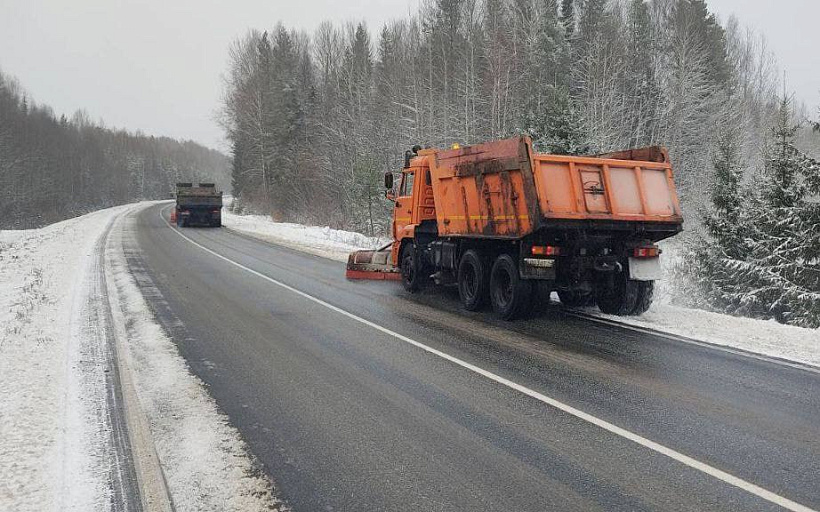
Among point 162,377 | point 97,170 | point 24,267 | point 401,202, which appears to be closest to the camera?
point 162,377

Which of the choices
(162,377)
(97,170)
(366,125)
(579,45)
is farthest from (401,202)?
(97,170)

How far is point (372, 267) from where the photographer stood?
529 inches

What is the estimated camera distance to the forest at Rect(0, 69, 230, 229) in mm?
63188

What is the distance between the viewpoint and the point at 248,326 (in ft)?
26.8

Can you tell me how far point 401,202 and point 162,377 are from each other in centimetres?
771

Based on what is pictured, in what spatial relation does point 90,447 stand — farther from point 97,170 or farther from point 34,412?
point 97,170

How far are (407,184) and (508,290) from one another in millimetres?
4236

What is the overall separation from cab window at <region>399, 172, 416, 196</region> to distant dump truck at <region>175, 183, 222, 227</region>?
2350 centimetres

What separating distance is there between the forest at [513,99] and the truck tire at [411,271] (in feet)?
25.7

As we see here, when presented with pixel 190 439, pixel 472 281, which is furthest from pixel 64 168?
pixel 190 439

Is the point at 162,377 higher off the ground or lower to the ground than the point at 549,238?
lower

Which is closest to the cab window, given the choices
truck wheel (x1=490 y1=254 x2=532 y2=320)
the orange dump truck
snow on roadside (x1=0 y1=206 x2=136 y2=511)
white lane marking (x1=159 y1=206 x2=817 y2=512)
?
the orange dump truck

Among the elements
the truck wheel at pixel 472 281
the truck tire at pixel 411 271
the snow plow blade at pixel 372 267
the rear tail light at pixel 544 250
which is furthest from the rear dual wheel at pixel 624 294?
the snow plow blade at pixel 372 267

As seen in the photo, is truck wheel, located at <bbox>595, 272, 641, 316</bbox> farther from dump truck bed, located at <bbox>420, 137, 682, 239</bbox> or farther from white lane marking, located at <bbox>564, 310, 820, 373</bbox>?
dump truck bed, located at <bbox>420, 137, 682, 239</bbox>
